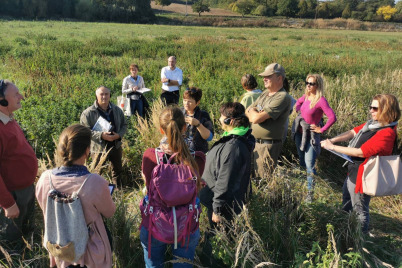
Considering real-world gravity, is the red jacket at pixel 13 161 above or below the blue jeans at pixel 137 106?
above

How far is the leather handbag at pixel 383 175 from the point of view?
8.94 feet

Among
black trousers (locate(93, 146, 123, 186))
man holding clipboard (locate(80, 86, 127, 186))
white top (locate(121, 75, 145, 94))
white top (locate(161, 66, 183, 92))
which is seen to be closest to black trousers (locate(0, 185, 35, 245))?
man holding clipboard (locate(80, 86, 127, 186))

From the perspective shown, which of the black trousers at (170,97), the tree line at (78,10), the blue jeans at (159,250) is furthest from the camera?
the tree line at (78,10)

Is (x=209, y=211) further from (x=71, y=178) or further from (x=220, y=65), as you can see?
(x=220, y=65)

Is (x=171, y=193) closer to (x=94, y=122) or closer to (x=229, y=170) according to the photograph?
(x=229, y=170)

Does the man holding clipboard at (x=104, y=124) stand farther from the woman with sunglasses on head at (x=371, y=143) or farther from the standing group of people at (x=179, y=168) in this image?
the woman with sunglasses on head at (x=371, y=143)

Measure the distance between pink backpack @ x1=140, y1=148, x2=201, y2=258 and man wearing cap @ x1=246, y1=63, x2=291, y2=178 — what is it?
1526mm

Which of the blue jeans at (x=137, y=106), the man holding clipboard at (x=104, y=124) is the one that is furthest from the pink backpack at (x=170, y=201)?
the blue jeans at (x=137, y=106)

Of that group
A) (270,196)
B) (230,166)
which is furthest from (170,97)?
(230,166)

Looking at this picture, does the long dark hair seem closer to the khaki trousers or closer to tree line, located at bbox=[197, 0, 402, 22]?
the khaki trousers

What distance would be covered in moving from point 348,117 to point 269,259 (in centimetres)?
421

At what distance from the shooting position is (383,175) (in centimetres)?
274

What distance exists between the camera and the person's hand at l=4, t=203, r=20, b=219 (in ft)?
7.53

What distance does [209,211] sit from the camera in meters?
2.71
